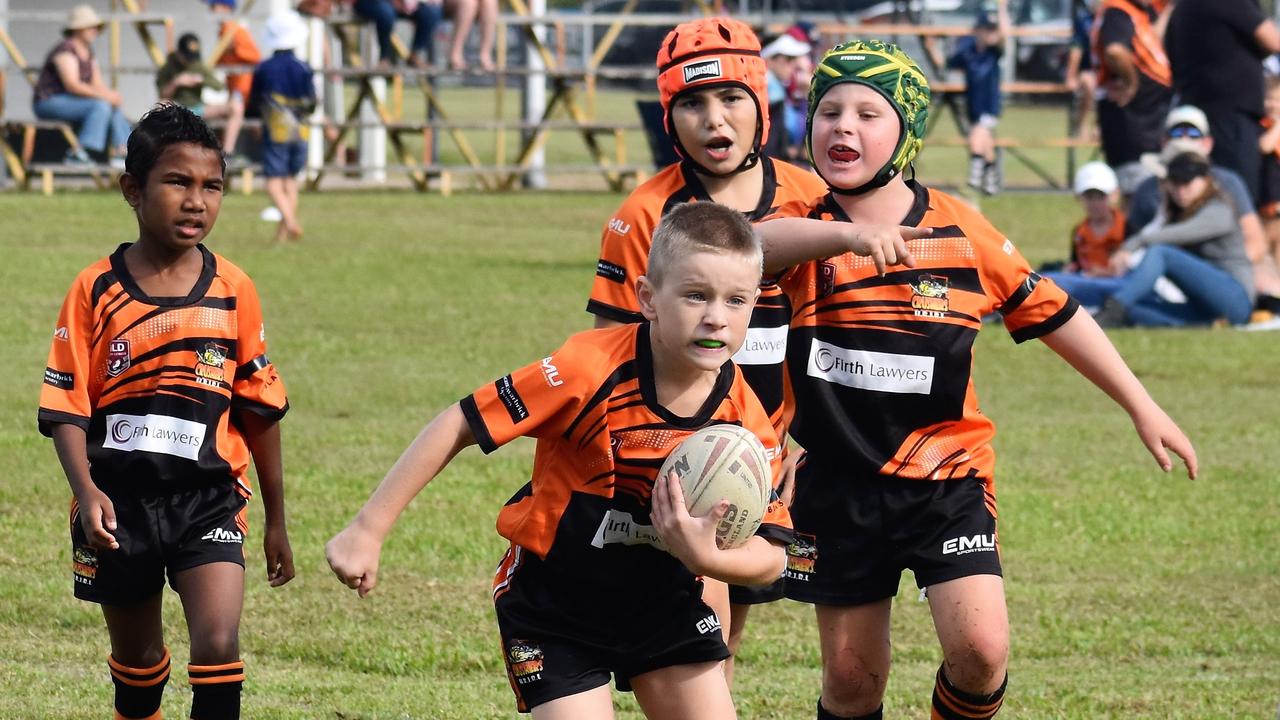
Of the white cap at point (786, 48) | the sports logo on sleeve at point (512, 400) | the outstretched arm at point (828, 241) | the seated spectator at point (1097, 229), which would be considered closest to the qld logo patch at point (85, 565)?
the sports logo on sleeve at point (512, 400)

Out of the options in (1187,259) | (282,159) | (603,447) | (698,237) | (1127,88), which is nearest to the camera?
(698,237)

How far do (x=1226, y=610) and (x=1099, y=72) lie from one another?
9.66 m

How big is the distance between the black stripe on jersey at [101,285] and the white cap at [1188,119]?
34.5 ft

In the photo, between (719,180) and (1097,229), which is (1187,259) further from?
(719,180)

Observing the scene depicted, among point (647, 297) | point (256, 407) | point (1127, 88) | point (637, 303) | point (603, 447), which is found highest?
point (647, 297)

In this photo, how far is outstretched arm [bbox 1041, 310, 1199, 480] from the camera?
16.2 ft

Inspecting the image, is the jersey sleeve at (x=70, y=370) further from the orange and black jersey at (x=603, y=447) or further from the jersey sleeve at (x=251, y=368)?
the orange and black jersey at (x=603, y=447)

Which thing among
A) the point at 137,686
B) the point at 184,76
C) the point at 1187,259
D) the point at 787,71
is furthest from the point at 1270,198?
the point at 184,76

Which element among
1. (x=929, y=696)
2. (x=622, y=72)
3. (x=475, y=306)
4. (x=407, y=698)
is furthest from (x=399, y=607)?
(x=622, y=72)

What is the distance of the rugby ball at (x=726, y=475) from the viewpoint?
4020 millimetres

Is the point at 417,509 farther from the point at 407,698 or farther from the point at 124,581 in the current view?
the point at 124,581

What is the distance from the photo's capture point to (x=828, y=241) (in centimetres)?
453

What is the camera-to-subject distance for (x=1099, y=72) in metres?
16.2

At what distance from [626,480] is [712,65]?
1.47 metres
